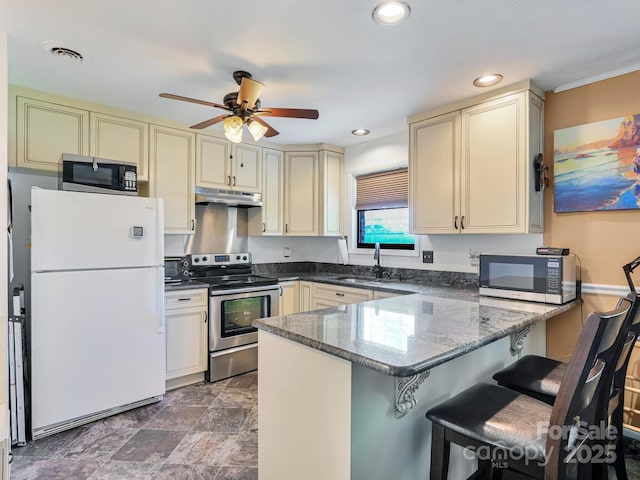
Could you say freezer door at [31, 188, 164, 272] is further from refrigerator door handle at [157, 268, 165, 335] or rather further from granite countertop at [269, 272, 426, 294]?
granite countertop at [269, 272, 426, 294]

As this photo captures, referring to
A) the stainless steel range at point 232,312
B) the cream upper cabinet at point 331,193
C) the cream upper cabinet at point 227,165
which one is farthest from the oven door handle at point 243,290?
the cream upper cabinet at point 227,165

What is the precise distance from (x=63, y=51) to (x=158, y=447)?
2.41 metres

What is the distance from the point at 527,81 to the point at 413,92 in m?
0.73

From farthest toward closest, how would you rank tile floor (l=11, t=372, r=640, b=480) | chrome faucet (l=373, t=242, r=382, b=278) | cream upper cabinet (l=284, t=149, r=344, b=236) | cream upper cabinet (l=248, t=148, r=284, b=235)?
cream upper cabinet (l=284, t=149, r=344, b=236)
cream upper cabinet (l=248, t=148, r=284, b=235)
chrome faucet (l=373, t=242, r=382, b=278)
tile floor (l=11, t=372, r=640, b=480)

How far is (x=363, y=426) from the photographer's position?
1252 mm

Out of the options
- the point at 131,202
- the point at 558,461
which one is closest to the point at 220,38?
the point at 131,202

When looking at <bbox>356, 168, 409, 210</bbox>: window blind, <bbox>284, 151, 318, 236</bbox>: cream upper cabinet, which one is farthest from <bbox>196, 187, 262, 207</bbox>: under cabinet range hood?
<bbox>356, 168, 409, 210</bbox>: window blind

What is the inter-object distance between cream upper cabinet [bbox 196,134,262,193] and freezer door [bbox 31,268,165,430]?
119 centimetres

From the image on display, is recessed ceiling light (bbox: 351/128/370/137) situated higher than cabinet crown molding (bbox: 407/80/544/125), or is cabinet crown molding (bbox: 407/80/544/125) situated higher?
recessed ceiling light (bbox: 351/128/370/137)

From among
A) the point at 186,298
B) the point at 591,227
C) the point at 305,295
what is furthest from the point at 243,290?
the point at 591,227

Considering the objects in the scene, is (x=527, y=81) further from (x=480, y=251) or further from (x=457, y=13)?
(x=480, y=251)

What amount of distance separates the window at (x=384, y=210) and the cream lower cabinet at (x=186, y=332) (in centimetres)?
188

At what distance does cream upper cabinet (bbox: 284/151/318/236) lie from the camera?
3994 mm

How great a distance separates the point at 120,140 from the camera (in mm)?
2932
